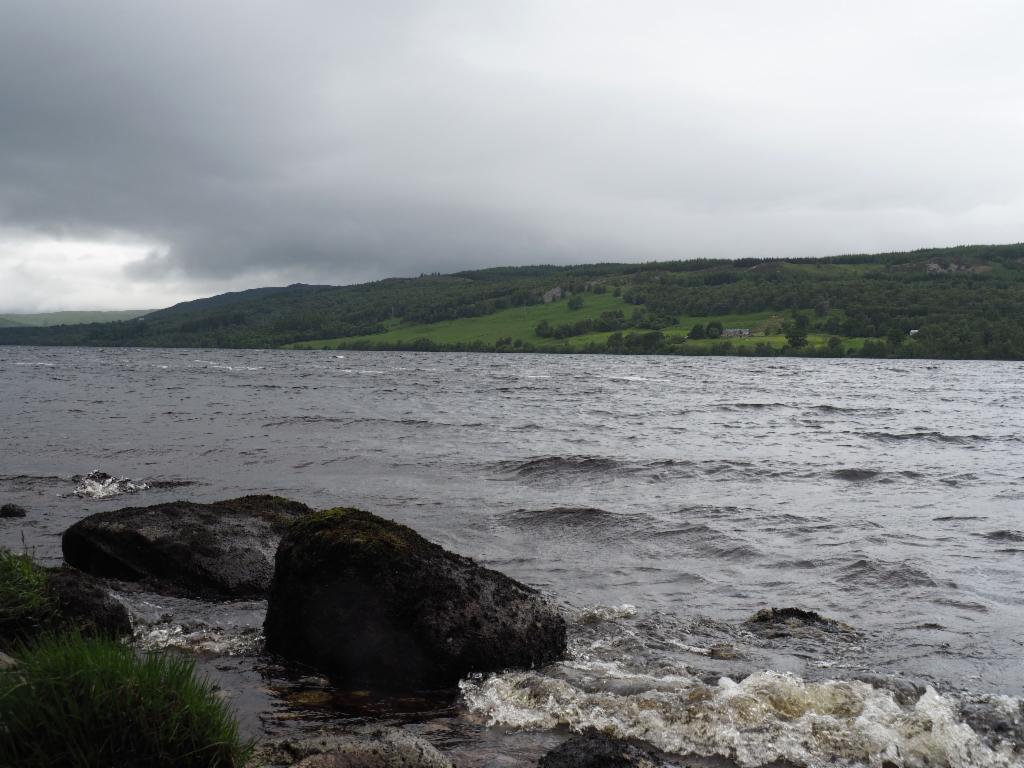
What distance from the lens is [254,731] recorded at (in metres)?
6.18

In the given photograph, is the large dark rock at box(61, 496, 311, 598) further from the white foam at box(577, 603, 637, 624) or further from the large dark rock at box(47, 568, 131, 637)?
the white foam at box(577, 603, 637, 624)

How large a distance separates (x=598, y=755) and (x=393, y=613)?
9.45 feet

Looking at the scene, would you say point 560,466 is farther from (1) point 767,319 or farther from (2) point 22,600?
(1) point 767,319

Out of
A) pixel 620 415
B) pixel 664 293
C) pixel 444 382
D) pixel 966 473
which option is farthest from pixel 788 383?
pixel 664 293

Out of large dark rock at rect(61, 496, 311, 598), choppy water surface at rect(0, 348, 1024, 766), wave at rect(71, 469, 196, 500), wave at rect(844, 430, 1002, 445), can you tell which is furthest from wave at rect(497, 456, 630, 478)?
wave at rect(844, 430, 1002, 445)

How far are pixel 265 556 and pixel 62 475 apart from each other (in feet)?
40.0

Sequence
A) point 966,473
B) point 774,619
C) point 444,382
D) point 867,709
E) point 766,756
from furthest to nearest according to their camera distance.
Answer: point 444,382 < point 966,473 < point 774,619 < point 867,709 < point 766,756

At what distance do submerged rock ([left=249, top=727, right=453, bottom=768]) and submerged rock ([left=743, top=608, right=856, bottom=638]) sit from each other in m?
5.25

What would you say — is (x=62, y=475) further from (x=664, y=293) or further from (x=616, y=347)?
(x=664, y=293)

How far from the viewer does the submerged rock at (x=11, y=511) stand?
48.4ft

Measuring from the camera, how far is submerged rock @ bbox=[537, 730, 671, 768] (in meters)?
5.35

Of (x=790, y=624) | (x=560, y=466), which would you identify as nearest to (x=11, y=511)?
(x=560, y=466)

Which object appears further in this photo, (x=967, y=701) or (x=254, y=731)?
(x=967, y=701)

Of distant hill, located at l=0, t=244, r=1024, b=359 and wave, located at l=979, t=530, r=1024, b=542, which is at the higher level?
distant hill, located at l=0, t=244, r=1024, b=359
